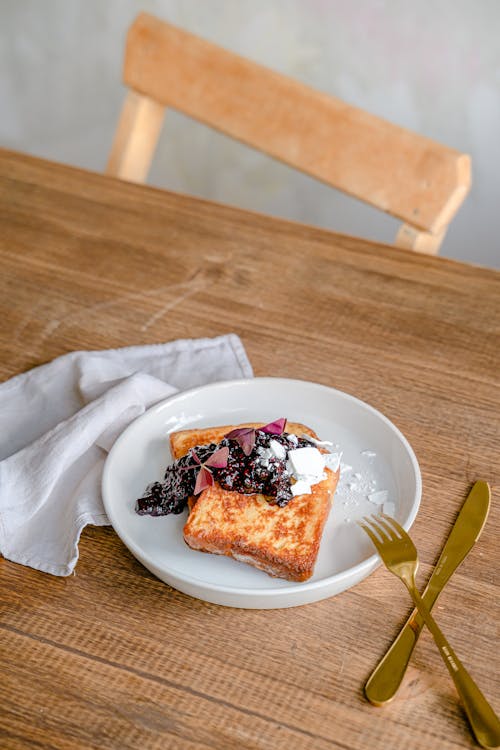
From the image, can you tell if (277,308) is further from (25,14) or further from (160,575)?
(25,14)

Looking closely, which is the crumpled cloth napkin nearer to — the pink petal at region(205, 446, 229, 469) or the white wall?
the pink petal at region(205, 446, 229, 469)

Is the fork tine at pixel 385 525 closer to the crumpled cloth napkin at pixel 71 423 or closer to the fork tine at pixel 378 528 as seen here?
the fork tine at pixel 378 528

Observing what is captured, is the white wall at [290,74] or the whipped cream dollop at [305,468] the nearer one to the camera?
the whipped cream dollop at [305,468]

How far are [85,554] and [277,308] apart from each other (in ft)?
1.55

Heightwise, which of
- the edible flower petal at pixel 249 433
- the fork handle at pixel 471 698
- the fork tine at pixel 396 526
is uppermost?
the edible flower petal at pixel 249 433

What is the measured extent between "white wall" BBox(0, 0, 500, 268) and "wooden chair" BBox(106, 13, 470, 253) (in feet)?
3.22

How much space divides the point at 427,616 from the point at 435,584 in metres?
0.06

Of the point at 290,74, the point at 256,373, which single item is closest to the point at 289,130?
the point at 256,373

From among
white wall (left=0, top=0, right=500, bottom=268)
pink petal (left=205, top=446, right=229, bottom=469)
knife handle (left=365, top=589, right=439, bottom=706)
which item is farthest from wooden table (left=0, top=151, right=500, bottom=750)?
white wall (left=0, top=0, right=500, bottom=268)

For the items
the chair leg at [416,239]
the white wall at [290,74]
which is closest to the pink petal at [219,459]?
the chair leg at [416,239]

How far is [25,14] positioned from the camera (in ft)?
9.39

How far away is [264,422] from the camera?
33.6 inches

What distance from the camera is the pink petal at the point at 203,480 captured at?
0.69 meters

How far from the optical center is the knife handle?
1.95ft
